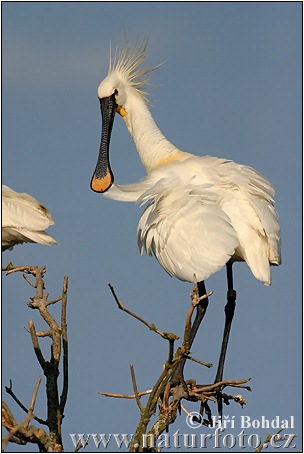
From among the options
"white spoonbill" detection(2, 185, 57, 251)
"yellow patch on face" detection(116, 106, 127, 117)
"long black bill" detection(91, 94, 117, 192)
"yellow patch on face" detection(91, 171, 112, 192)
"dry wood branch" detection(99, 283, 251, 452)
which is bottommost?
"dry wood branch" detection(99, 283, 251, 452)

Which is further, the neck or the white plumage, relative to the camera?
the neck

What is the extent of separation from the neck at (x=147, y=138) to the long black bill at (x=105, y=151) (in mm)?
172

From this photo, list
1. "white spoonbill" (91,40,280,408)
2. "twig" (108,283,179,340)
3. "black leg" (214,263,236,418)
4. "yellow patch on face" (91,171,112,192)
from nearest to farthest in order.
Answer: "twig" (108,283,179,340) → "white spoonbill" (91,40,280,408) → "black leg" (214,263,236,418) → "yellow patch on face" (91,171,112,192)

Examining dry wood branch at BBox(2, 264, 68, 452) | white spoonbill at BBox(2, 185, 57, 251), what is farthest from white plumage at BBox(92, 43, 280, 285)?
dry wood branch at BBox(2, 264, 68, 452)

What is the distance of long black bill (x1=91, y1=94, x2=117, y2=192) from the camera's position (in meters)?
11.1

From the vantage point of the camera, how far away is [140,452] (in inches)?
245

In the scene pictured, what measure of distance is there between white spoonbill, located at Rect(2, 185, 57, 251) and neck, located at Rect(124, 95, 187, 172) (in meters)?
1.71

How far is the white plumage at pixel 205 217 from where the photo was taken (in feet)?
28.2

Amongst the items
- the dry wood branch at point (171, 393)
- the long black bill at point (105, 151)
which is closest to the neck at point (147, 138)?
the long black bill at point (105, 151)

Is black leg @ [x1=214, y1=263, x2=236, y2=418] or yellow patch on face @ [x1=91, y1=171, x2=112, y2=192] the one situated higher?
yellow patch on face @ [x1=91, y1=171, x2=112, y2=192]

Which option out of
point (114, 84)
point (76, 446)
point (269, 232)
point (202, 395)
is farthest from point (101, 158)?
point (76, 446)

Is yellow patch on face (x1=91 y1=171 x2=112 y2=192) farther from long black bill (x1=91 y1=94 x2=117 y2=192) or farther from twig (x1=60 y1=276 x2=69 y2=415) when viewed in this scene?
twig (x1=60 y1=276 x2=69 y2=415)

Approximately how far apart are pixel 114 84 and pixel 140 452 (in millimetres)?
5501

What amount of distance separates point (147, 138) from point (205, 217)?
85.8 inches
